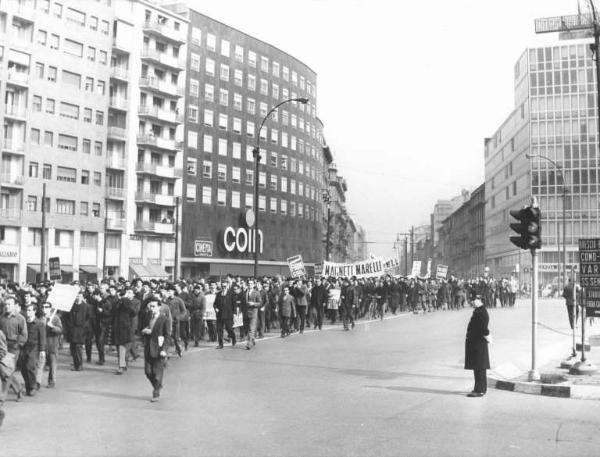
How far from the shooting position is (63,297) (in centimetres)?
1385

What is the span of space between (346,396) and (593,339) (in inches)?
478

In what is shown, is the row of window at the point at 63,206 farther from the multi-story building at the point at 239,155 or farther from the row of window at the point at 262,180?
the row of window at the point at 262,180

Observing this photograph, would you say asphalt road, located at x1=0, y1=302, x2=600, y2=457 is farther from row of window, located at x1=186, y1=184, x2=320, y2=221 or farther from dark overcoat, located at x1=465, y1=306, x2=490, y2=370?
row of window, located at x1=186, y1=184, x2=320, y2=221

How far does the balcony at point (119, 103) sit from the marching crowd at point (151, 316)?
3470 cm

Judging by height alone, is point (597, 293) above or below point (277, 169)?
below

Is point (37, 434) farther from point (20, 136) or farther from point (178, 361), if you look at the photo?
point (20, 136)

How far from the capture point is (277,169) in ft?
261

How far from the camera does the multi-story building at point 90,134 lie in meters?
51.4

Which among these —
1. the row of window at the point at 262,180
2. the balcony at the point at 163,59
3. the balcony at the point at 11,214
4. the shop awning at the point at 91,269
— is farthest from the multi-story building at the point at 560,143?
the balcony at the point at 11,214

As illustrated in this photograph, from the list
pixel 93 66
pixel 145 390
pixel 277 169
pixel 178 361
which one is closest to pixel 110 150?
pixel 93 66

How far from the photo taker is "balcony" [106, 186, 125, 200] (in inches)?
2312

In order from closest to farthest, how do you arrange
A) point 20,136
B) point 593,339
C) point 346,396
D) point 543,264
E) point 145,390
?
1. point 346,396
2. point 145,390
3. point 593,339
4. point 20,136
5. point 543,264

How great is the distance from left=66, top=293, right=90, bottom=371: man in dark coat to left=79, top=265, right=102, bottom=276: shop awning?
42092 millimetres

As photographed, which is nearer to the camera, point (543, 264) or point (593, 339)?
point (593, 339)
